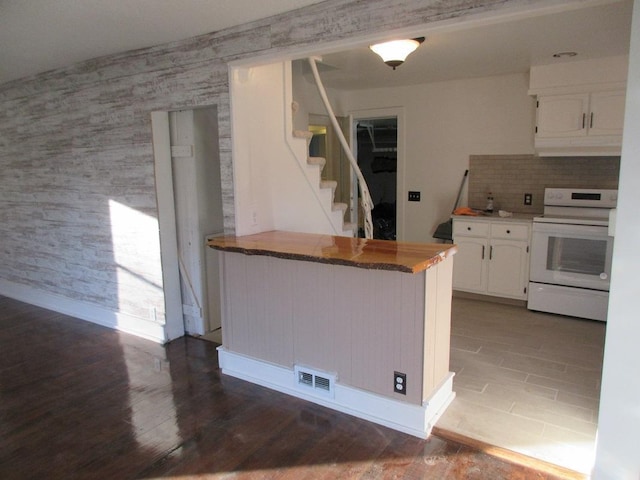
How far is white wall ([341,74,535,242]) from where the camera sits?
4.87 metres

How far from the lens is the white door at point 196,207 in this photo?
3.86 metres

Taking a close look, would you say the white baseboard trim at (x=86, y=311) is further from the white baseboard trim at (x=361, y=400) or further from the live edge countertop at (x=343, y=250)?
the live edge countertop at (x=343, y=250)

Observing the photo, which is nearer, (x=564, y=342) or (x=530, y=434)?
(x=530, y=434)

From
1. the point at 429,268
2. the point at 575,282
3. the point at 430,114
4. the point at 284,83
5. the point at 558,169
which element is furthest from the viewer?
the point at 430,114

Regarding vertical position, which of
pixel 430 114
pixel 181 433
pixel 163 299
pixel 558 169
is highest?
pixel 430 114

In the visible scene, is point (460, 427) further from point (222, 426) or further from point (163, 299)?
point (163, 299)

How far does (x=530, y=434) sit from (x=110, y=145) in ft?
12.2

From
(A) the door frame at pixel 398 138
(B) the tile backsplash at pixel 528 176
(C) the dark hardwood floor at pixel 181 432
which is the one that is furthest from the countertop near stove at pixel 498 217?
(C) the dark hardwood floor at pixel 181 432

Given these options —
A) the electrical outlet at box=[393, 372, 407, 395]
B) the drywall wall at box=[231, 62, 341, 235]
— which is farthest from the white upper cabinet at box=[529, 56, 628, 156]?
the electrical outlet at box=[393, 372, 407, 395]

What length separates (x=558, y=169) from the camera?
4734 mm

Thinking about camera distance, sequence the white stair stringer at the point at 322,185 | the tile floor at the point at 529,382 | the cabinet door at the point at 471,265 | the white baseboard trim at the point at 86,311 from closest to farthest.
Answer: the tile floor at the point at 529,382 < the white stair stringer at the point at 322,185 < the white baseboard trim at the point at 86,311 < the cabinet door at the point at 471,265

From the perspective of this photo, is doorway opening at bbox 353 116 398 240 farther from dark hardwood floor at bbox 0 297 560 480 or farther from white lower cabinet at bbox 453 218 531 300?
dark hardwood floor at bbox 0 297 560 480

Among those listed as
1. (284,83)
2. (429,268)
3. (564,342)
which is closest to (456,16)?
(429,268)

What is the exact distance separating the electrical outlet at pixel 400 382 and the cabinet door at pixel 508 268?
255cm
